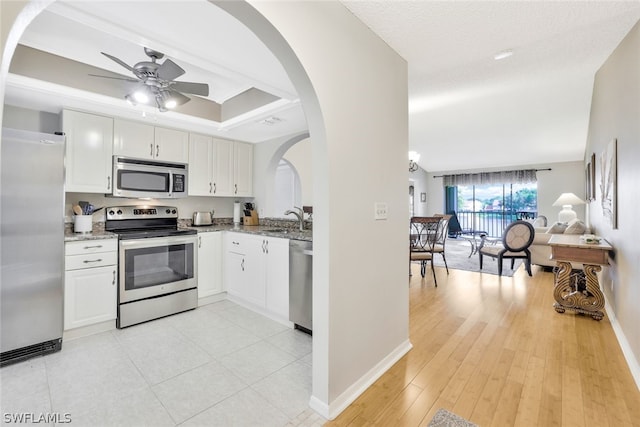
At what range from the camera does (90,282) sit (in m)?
2.61

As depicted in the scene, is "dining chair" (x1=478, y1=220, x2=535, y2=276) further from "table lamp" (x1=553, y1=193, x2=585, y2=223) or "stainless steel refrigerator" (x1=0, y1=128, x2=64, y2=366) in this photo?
"stainless steel refrigerator" (x1=0, y1=128, x2=64, y2=366)

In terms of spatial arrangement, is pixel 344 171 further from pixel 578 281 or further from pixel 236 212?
pixel 578 281

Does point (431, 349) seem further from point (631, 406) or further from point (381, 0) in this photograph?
point (381, 0)

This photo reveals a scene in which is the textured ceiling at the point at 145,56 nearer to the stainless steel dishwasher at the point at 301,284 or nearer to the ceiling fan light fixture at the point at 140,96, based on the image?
the ceiling fan light fixture at the point at 140,96

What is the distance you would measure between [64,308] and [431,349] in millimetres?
3136

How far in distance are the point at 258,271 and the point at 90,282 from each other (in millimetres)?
1513

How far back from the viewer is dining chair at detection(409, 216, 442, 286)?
4246 mm

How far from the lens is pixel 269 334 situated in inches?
105

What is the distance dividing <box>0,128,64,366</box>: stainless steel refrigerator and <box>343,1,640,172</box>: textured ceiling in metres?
2.59

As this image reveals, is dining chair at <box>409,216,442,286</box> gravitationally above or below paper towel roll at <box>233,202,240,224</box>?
below

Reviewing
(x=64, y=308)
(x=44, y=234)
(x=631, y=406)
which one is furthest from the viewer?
(x=64, y=308)

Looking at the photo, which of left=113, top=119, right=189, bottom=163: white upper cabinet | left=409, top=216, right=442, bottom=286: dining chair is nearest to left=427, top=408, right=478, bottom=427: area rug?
left=409, top=216, right=442, bottom=286: dining chair

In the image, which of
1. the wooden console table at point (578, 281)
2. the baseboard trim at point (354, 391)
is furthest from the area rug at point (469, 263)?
the baseboard trim at point (354, 391)

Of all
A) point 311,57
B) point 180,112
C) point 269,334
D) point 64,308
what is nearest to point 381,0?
point 311,57
